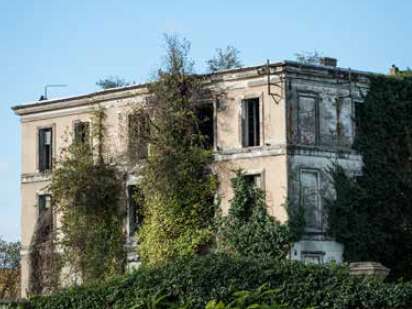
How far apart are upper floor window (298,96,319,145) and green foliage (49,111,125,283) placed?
873 centimetres

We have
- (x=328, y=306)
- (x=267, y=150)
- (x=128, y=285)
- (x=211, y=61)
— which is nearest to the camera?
(x=328, y=306)

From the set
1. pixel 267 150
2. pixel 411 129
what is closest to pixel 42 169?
pixel 267 150

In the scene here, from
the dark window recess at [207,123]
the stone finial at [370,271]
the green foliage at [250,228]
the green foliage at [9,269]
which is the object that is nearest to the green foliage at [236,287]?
the stone finial at [370,271]

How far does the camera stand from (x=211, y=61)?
52.2 meters

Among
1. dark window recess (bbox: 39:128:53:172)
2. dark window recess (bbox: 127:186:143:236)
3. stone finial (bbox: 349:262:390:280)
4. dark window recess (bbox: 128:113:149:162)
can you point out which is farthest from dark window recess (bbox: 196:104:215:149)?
stone finial (bbox: 349:262:390:280)

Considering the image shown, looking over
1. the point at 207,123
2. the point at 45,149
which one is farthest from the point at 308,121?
the point at 45,149

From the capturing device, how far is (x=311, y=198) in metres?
47.0

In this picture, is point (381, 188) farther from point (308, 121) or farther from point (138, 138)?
point (138, 138)

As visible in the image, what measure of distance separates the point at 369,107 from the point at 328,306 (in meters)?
16.4

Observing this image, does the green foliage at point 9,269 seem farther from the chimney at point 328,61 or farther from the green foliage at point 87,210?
the chimney at point 328,61

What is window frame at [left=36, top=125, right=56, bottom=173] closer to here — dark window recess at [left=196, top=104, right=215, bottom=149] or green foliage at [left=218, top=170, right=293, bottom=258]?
dark window recess at [left=196, top=104, right=215, bottom=149]

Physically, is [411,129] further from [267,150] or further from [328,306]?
[328,306]

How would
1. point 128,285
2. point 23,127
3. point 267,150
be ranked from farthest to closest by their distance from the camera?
point 23,127 → point 267,150 → point 128,285

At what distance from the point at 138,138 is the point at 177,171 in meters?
3.12
